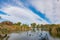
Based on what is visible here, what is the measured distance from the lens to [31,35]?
2.60 metres

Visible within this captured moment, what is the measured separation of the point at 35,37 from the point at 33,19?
0.34m

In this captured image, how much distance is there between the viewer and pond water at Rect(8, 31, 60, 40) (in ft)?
8.41

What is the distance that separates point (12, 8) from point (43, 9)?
595 mm

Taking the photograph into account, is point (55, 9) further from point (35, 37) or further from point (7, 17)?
point (7, 17)

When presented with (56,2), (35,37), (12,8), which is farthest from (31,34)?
(56,2)

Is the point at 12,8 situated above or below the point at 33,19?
above

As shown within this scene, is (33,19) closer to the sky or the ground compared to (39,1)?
→ closer to the ground

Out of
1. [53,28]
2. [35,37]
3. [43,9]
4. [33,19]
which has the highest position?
[43,9]

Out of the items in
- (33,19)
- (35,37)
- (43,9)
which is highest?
(43,9)

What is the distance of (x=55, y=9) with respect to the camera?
2684 mm

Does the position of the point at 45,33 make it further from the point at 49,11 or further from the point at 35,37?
the point at 49,11

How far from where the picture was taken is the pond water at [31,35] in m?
2.56

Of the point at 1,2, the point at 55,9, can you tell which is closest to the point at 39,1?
the point at 55,9

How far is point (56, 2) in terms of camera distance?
8.73 ft
